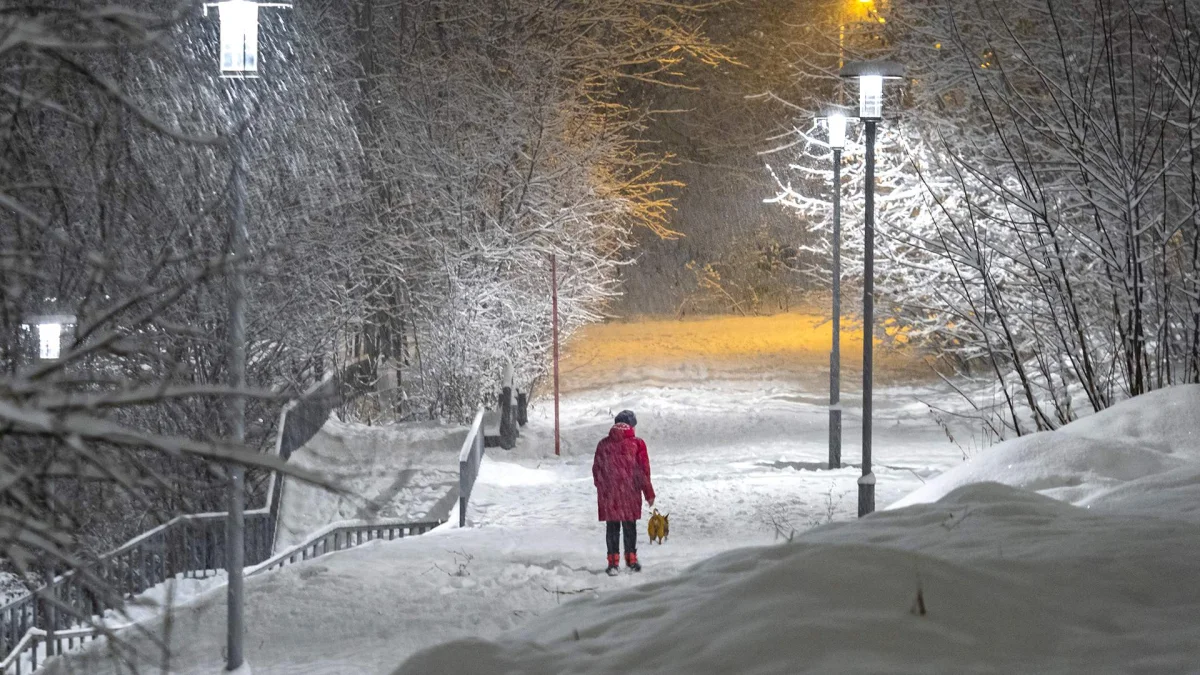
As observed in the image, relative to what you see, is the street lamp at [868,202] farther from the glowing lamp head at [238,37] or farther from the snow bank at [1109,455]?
the glowing lamp head at [238,37]

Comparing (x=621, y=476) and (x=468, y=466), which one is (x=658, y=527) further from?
(x=468, y=466)

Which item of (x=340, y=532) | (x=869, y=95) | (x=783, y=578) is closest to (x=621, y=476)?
(x=340, y=532)

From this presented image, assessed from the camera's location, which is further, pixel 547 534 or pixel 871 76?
pixel 547 534

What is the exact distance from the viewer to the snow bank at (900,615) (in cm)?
401

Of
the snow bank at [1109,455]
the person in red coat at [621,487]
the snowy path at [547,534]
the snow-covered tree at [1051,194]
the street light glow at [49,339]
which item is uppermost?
the snow-covered tree at [1051,194]

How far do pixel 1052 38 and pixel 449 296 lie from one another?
34.7 ft

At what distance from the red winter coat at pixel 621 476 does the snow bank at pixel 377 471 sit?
4399 mm

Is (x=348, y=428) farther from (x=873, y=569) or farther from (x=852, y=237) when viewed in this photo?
(x=873, y=569)

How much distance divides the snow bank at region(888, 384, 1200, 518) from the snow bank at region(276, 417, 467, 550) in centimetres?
821

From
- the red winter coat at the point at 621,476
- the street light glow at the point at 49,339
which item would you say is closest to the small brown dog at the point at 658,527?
the red winter coat at the point at 621,476

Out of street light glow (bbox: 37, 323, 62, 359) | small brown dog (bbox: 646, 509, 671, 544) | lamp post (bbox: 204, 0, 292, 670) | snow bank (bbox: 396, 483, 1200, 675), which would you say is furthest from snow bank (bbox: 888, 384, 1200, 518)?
street light glow (bbox: 37, 323, 62, 359)

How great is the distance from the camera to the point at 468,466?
1524 centimetres

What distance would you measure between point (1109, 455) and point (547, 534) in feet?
21.2

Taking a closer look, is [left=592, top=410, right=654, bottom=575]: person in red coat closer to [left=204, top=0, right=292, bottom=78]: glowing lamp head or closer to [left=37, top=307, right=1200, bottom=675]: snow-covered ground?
[left=37, top=307, right=1200, bottom=675]: snow-covered ground
